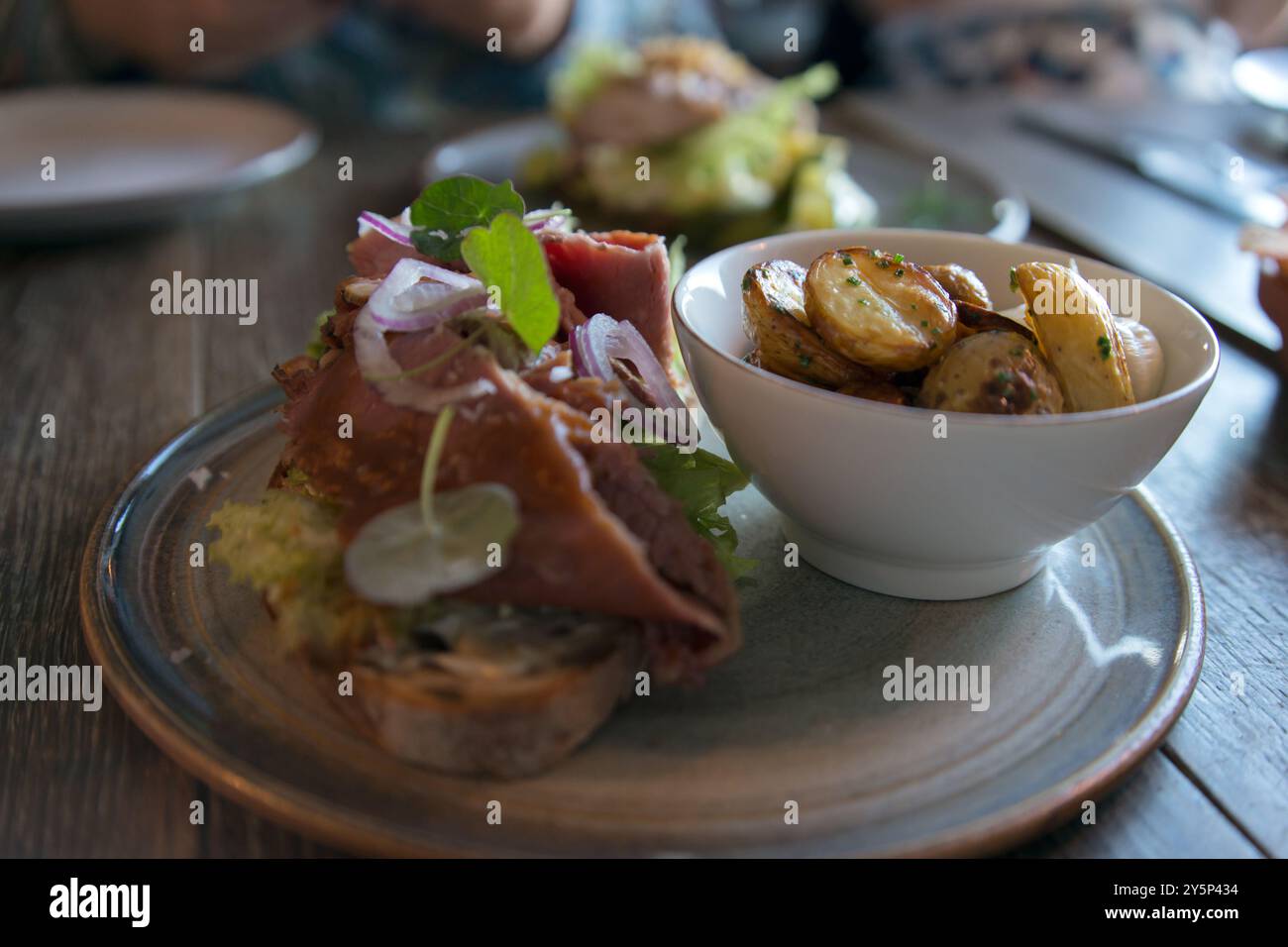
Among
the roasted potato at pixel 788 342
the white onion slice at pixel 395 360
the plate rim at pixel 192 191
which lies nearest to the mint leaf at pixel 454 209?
the white onion slice at pixel 395 360

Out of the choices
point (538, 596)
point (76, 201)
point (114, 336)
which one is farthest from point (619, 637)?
point (76, 201)

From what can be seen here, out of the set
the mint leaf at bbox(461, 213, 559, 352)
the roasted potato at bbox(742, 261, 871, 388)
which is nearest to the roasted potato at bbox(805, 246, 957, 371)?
the roasted potato at bbox(742, 261, 871, 388)

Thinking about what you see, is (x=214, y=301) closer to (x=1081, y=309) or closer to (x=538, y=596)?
(x=538, y=596)

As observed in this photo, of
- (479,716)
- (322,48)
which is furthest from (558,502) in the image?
(322,48)

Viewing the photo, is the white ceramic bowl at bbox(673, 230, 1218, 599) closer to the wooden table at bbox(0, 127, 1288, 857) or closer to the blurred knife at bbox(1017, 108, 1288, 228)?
the wooden table at bbox(0, 127, 1288, 857)

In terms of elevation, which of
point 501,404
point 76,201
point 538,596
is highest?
point 501,404

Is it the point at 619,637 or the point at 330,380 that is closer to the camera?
the point at 619,637

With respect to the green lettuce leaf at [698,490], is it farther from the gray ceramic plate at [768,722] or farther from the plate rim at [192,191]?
the plate rim at [192,191]
